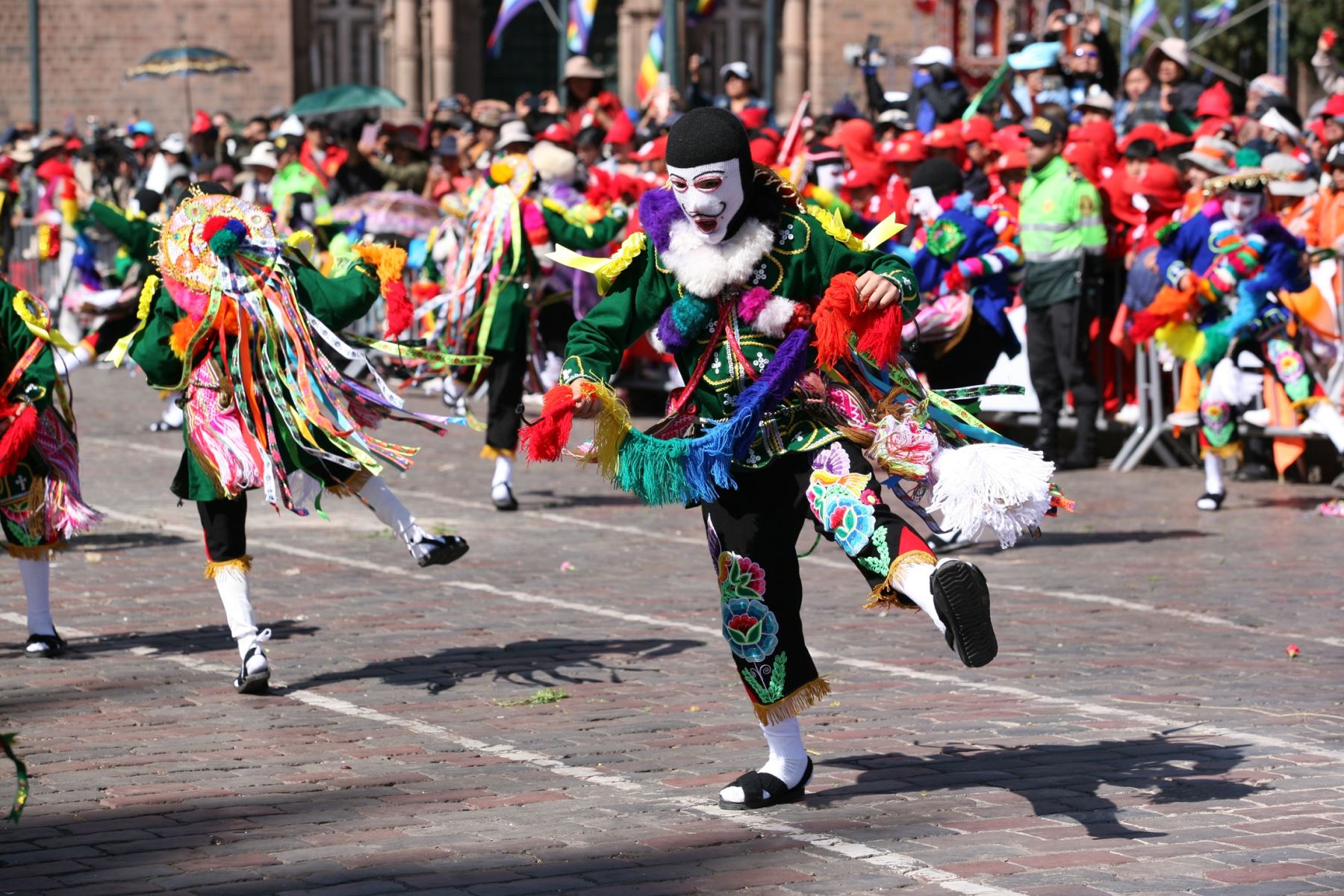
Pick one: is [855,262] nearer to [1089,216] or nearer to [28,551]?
[28,551]

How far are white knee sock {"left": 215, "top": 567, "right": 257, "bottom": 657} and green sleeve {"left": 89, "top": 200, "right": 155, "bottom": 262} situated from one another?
9.93 ft

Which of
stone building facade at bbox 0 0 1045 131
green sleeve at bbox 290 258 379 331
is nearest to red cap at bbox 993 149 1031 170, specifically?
green sleeve at bbox 290 258 379 331

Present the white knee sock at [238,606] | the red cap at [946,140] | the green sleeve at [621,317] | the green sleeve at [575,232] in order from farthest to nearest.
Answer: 1. the red cap at [946,140]
2. the green sleeve at [575,232]
3. the white knee sock at [238,606]
4. the green sleeve at [621,317]

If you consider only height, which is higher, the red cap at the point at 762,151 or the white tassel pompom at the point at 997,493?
the red cap at the point at 762,151

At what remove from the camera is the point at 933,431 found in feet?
19.7

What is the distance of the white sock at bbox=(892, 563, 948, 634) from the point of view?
5.51 metres

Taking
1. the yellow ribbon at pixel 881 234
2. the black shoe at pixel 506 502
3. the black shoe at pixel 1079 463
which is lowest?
the black shoe at pixel 1079 463

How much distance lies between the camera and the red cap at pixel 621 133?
65.5 feet

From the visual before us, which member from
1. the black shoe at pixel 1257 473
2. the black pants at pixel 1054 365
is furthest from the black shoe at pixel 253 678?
the black shoe at pixel 1257 473

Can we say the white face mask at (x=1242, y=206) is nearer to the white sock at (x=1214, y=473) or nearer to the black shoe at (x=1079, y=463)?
the white sock at (x=1214, y=473)

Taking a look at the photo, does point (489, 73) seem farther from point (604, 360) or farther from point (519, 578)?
point (604, 360)

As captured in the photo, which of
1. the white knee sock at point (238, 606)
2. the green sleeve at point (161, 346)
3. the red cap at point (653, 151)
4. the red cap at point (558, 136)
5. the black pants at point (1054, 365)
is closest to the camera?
the white knee sock at point (238, 606)

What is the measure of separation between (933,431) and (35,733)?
3.15 meters

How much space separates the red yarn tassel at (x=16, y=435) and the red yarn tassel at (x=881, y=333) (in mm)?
3990
